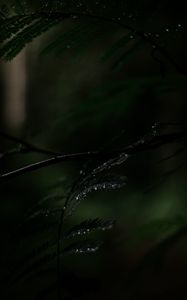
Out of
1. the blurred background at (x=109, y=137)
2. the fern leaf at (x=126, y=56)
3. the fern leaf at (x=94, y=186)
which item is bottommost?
the blurred background at (x=109, y=137)

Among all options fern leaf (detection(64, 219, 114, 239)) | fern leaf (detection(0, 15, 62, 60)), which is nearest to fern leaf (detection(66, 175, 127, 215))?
fern leaf (detection(64, 219, 114, 239))

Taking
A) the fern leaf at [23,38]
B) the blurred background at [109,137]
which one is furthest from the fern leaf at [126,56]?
the fern leaf at [23,38]

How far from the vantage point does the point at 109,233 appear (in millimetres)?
5297

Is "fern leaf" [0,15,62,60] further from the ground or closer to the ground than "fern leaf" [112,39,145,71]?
further from the ground

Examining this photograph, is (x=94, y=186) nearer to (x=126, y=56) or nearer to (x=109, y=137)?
(x=126, y=56)

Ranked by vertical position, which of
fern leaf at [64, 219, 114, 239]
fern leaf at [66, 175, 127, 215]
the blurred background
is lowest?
the blurred background

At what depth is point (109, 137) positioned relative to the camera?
1.34 meters

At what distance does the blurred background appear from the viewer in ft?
2.64

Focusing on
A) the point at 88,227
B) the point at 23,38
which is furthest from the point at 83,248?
the point at 23,38

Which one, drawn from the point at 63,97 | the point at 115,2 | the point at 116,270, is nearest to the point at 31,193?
the point at 116,270

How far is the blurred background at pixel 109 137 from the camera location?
804 mm

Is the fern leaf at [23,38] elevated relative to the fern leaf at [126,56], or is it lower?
elevated

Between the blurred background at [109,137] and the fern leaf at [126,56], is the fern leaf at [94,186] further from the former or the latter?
the fern leaf at [126,56]

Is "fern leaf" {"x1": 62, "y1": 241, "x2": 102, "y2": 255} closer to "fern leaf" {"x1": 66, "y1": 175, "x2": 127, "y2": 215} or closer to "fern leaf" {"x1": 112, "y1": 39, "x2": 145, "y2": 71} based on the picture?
"fern leaf" {"x1": 66, "y1": 175, "x2": 127, "y2": 215}
